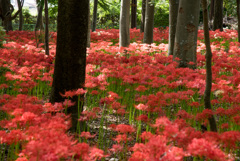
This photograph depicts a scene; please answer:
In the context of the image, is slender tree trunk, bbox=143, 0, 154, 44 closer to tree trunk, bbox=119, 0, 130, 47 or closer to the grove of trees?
tree trunk, bbox=119, 0, 130, 47

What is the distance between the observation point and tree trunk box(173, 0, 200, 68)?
20.5 ft

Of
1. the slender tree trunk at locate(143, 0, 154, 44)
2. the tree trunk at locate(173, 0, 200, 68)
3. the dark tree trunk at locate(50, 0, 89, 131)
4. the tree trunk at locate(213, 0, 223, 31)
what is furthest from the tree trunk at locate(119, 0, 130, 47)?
the tree trunk at locate(213, 0, 223, 31)

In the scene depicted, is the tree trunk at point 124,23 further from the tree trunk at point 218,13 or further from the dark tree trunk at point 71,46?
the tree trunk at point 218,13

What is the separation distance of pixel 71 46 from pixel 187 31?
3.63 meters

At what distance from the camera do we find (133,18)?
67.0 feet

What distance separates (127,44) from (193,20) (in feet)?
14.8

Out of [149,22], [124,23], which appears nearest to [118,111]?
[124,23]

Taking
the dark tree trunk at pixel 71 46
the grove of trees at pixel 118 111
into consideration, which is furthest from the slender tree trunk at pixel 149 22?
the dark tree trunk at pixel 71 46

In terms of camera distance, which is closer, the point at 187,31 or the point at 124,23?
the point at 187,31

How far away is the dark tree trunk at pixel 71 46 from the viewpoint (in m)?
3.57

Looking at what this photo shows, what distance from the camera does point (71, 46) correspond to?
3629mm

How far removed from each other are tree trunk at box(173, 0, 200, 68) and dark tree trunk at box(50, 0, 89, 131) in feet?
11.0

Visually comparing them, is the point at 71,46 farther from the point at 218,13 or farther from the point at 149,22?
the point at 218,13

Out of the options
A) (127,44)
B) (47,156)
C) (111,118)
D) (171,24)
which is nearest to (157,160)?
(47,156)
